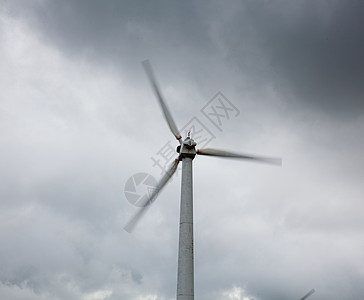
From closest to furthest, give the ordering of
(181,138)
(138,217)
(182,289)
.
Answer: (182,289)
(138,217)
(181,138)

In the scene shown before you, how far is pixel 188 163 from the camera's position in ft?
127

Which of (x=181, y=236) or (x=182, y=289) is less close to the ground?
(x=181, y=236)

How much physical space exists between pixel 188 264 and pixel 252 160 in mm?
14741

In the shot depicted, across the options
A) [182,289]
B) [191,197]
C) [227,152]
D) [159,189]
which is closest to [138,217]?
[159,189]

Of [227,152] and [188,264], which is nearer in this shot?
[188,264]

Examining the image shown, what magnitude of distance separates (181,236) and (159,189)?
700 centimetres

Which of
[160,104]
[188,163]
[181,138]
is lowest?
[188,163]

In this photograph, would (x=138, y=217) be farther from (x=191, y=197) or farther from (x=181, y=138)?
(x=181, y=138)

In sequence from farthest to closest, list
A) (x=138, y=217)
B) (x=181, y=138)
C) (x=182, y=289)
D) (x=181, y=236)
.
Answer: (x=181, y=138) → (x=138, y=217) → (x=181, y=236) → (x=182, y=289)

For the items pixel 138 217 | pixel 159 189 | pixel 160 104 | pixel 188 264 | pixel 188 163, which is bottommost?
pixel 188 264

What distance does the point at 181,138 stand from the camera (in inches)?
1609

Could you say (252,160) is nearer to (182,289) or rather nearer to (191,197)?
(191,197)

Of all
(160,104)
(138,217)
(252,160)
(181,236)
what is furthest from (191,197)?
(160,104)

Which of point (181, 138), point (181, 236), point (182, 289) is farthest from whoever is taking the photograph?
point (181, 138)
